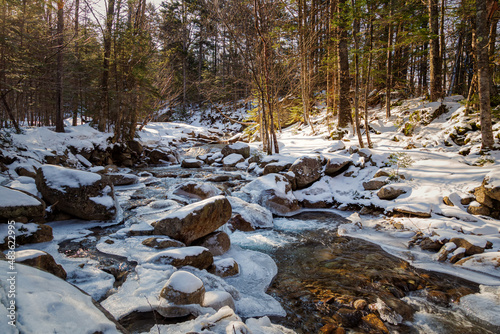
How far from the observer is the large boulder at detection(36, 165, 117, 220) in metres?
5.88

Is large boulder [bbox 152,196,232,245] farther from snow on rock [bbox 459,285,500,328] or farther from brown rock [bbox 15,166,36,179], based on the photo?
brown rock [bbox 15,166,36,179]

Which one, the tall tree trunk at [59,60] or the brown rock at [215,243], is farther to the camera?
the tall tree trunk at [59,60]

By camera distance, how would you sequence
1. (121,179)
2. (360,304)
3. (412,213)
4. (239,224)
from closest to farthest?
(360,304)
(412,213)
(239,224)
(121,179)

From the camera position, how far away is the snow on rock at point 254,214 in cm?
674

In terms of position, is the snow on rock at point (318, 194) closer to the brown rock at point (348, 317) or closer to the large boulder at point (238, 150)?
the brown rock at point (348, 317)

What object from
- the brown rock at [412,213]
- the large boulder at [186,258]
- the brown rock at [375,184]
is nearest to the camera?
the large boulder at [186,258]

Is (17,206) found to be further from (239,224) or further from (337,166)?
(337,166)

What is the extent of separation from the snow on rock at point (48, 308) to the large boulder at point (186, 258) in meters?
2.15

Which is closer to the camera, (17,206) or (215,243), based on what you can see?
(17,206)

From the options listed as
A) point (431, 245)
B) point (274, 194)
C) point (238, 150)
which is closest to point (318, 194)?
point (274, 194)

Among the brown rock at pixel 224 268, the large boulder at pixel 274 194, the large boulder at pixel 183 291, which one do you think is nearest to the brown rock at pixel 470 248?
the large boulder at pixel 274 194

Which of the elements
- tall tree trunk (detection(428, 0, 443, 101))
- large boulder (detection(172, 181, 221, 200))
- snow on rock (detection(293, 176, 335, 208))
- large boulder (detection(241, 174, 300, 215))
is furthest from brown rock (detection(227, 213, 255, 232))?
tall tree trunk (detection(428, 0, 443, 101))

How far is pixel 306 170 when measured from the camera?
898 centimetres

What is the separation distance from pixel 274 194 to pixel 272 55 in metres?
7.60
